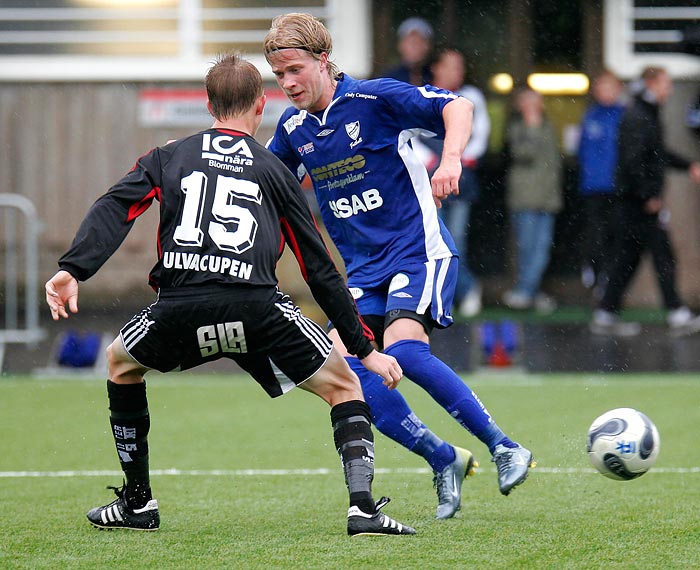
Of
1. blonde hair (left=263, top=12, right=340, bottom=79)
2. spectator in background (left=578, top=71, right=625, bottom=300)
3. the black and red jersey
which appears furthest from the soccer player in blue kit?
spectator in background (left=578, top=71, right=625, bottom=300)

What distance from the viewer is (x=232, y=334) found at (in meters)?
4.48

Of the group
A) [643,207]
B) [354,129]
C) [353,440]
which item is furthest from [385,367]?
[643,207]

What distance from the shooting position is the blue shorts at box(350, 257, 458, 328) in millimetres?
5375

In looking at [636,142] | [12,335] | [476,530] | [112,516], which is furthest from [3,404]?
[636,142]

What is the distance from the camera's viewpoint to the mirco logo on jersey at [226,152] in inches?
177

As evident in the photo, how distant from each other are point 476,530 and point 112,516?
1440mm

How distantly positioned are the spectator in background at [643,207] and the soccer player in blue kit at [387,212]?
22.9ft

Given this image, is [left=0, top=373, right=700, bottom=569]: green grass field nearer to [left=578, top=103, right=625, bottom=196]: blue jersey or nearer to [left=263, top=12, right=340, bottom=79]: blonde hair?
[left=263, top=12, right=340, bottom=79]: blonde hair

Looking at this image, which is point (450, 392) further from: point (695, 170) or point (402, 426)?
point (695, 170)

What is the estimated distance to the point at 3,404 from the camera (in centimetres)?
914

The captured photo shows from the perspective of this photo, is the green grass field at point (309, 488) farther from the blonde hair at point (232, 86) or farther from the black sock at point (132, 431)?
the blonde hair at point (232, 86)

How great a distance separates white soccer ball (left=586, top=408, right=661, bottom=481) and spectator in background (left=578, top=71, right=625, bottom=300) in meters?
7.64

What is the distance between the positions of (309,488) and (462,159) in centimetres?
705

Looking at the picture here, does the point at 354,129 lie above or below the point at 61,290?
above
